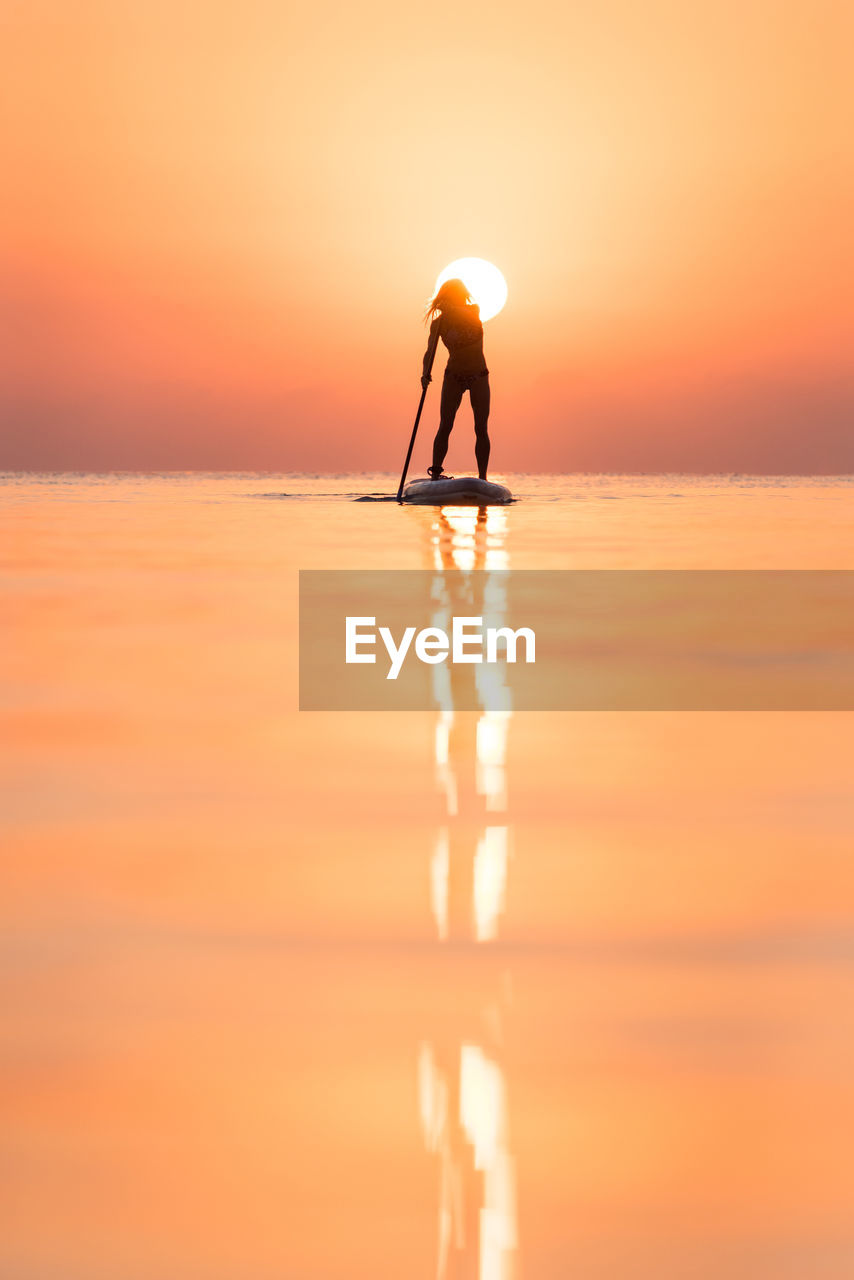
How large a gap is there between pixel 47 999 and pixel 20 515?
1393cm

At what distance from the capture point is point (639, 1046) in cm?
147

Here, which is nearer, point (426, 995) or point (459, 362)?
point (426, 995)

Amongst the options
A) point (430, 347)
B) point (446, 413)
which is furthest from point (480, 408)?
point (430, 347)

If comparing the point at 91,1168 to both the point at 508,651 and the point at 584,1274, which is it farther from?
the point at 508,651

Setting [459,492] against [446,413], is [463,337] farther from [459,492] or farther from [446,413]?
[459,492]

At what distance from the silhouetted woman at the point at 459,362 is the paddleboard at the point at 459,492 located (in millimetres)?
342

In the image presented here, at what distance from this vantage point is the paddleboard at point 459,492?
18.0 m

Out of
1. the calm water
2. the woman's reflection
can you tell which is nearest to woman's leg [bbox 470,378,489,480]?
the woman's reflection

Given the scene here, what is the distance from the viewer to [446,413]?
18.3 metres

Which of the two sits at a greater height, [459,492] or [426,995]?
[459,492]

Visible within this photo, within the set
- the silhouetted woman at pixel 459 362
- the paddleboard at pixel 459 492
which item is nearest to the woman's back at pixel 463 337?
the silhouetted woman at pixel 459 362

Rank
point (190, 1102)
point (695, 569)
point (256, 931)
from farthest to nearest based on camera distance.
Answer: point (695, 569) < point (256, 931) < point (190, 1102)

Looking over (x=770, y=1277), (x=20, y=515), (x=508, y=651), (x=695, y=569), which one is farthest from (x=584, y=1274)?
(x=20, y=515)

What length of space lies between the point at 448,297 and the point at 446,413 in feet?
4.91
